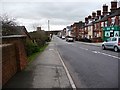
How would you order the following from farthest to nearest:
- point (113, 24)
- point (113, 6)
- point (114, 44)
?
point (113, 6) < point (113, 24) < point (114, 44)

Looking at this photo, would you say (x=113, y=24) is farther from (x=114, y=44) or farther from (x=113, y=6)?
(x=114, y=44)

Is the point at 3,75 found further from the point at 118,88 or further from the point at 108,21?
the point at 108,21

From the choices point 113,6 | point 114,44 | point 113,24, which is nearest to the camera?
point 114,44

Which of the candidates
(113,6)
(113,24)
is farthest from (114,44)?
(113,6)

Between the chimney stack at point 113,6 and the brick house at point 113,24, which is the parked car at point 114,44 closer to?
the brick house at point 113,24

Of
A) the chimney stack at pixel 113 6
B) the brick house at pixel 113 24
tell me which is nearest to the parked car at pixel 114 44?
the brick house at pixel 113 24

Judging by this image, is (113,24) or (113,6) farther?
(113,6)

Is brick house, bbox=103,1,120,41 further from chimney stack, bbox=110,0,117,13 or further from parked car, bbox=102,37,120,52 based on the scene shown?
parked car, bbox=102,37,120,52

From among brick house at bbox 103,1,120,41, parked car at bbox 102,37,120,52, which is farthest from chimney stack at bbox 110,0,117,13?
parked car at bbox 102,37,120,52

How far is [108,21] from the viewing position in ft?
212

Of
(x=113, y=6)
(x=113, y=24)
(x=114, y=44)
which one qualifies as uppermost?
(x=113, y=6)

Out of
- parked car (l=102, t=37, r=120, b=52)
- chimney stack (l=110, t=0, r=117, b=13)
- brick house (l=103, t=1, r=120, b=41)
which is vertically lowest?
parked car (l=102, t=37, r=120, b=52)

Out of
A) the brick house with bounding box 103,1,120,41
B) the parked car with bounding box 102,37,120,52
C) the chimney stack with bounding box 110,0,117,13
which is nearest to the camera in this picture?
the parked car with bounding box 102,37,120,52

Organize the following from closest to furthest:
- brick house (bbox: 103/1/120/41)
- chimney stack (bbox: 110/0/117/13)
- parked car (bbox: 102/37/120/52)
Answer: parked car (bbox: 102/37/120/52), brick house (bbox: 103/1/120/41), chimney stack (bbox: 110/0/117/13)
